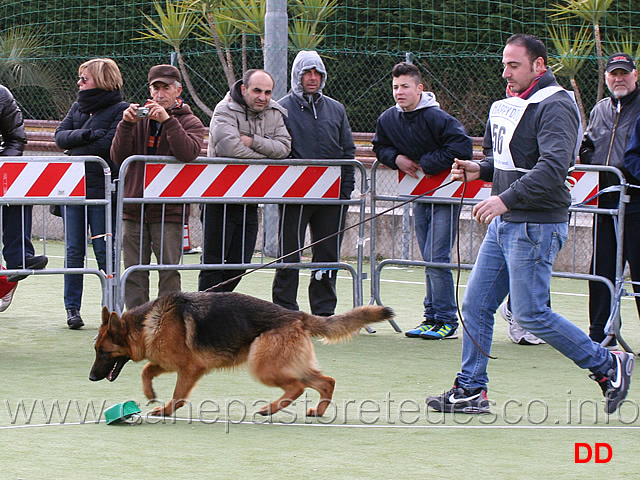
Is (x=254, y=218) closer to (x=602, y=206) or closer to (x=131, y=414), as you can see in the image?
(x=602, y=206)

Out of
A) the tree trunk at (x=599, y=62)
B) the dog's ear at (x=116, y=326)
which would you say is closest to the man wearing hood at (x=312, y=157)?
the dog's ear at (x=116, y=326)

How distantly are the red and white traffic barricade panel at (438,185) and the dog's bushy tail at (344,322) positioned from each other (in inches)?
111

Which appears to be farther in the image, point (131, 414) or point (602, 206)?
point (602, 206)

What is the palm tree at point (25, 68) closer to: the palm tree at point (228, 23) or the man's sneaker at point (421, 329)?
the palm tree at point (228, 23)

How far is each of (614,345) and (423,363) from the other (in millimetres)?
1603

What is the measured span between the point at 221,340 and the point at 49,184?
2.52 metres

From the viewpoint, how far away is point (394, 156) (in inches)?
333

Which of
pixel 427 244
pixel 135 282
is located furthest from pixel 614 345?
pixel 135 282

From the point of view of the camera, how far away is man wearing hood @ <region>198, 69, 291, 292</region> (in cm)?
816

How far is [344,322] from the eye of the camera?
5.69 metres

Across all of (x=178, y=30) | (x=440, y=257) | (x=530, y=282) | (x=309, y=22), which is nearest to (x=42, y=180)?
(x=440, y=257)

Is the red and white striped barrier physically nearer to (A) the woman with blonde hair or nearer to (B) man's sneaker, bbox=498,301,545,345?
(B) man's sneaker, bbox=498,301,545,345

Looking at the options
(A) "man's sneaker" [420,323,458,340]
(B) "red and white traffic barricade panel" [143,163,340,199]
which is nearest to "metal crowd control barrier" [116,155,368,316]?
(B) "red and white traffic barricade panel" [143,163,340,199]

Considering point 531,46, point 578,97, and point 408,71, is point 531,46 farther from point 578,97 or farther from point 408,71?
point 578,97
